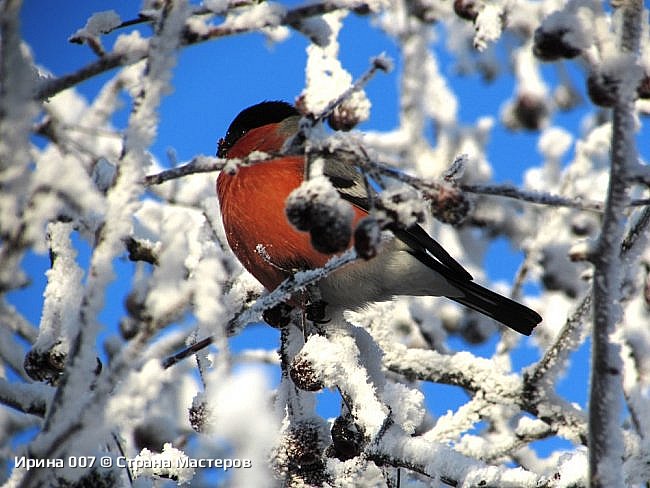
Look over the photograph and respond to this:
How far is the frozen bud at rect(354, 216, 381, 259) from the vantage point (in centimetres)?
127

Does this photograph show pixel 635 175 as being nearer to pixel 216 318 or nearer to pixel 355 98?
pixel 216 318

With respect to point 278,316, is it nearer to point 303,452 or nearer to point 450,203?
point 303,452

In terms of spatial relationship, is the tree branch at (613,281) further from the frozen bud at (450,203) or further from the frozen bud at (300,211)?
the frozen bud at (300,211)

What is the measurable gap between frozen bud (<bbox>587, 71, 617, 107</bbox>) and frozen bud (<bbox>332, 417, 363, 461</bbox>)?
1.04 meters

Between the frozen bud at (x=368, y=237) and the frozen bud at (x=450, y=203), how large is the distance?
13 centimetres

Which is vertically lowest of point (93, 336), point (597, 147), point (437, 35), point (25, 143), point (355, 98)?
point (93, 336)

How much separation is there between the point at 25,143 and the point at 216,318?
1.08 ft

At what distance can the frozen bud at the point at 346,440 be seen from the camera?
74.7 inches

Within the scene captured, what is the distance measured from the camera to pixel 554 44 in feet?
Result: 4.50

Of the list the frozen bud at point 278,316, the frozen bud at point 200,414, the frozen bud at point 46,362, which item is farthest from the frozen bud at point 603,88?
the frozen bud at point 278,316

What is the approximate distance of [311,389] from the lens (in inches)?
77.0

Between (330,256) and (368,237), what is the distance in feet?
5.30

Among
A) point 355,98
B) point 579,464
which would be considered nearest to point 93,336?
point 579,464

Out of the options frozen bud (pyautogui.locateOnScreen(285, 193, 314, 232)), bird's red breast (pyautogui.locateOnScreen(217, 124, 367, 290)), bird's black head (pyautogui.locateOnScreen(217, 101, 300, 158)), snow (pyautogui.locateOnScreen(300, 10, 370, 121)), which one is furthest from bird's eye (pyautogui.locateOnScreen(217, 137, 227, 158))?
frozen bud (pyautogui.locateOnScreen(285, 193, 314, 232))
